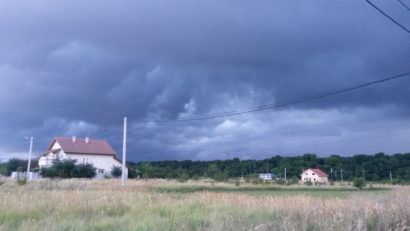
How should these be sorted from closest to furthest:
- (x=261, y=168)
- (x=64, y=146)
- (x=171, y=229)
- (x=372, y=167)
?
(x=171, y=229)
(x=64, y=146)
(x=372, y=167)
(x=261, y=168)

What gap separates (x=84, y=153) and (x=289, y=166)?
2310 inches

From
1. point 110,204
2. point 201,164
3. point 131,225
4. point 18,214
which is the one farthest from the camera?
point 201,164

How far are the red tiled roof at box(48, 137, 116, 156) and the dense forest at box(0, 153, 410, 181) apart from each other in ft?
25.3

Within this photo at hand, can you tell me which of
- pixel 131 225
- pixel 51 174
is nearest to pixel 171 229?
pixel 131 225

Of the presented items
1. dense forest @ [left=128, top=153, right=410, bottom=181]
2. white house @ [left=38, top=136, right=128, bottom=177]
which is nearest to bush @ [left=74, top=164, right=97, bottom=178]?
white house @ [left=38, top=136, right=128, bottom=177]

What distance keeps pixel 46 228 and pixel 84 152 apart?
310ft

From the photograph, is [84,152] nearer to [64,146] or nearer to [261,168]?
[64,146]

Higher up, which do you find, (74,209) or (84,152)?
(84,152)

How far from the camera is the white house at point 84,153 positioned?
99438 mm

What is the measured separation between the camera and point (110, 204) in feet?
51.0

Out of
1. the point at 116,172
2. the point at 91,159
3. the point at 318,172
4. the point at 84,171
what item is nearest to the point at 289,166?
the point at 318,172

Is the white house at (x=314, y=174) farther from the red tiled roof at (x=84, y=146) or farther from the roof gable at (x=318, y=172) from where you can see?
the red tiled roof at (x=84, y=146)

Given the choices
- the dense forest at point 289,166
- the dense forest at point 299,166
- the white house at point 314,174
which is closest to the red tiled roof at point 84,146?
the dense forest at point 289,166

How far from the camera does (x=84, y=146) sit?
10231cm
